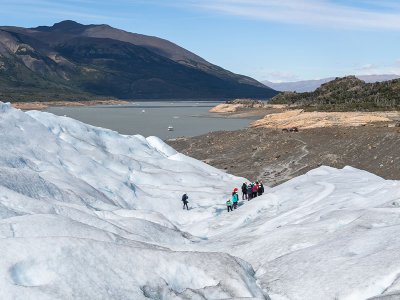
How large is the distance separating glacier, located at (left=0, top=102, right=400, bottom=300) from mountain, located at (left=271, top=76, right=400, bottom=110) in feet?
204

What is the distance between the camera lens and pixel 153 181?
112 feet

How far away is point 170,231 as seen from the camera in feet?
72.1

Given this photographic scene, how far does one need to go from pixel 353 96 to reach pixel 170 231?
104 m

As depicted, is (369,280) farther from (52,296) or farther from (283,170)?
(283,170)

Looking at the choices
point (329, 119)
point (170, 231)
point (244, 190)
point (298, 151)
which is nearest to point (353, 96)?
point (329, 119)

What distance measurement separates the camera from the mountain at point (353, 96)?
9469 centimetres

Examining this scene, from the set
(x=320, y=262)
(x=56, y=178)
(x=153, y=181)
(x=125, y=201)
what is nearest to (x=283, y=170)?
(x=153, y=181)

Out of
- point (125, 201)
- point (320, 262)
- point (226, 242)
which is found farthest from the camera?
point (125, 201)

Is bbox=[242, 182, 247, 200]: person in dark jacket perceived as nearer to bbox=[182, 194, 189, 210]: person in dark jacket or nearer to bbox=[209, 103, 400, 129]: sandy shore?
bbox=[182, 194, 189, 210]: person in dark jacket

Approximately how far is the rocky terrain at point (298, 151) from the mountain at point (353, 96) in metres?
32.4

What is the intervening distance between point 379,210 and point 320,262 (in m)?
5.21

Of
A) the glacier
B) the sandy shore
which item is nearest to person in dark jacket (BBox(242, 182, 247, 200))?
the glacier

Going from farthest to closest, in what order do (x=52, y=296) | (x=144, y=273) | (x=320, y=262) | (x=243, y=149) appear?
(x=243, y=149) < (x=320, y=262) < (x=144, y=273) < (x=52, y=296)

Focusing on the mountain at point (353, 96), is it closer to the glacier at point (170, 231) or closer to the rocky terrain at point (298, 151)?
the rocky terrain at point (298, 151)
